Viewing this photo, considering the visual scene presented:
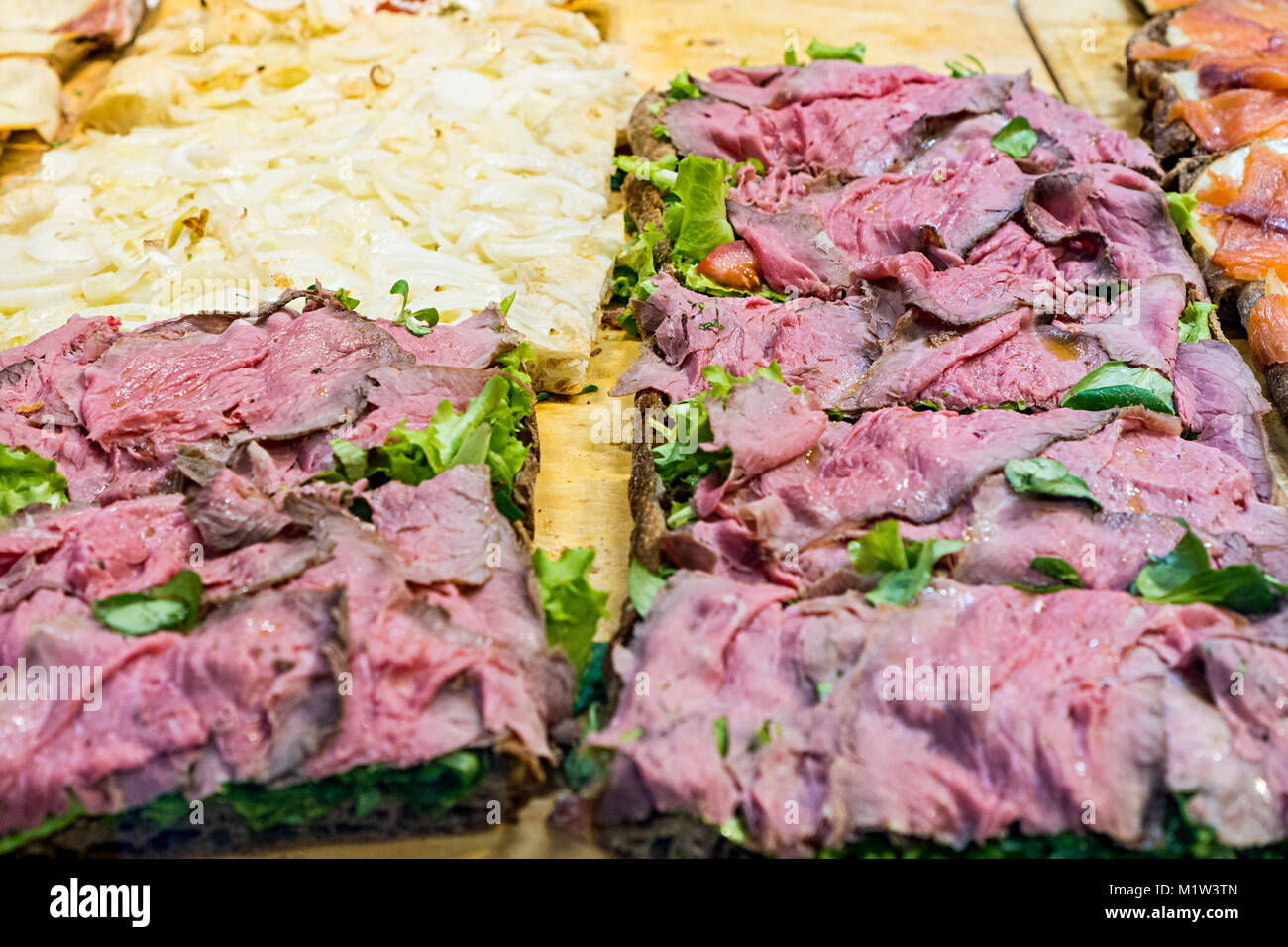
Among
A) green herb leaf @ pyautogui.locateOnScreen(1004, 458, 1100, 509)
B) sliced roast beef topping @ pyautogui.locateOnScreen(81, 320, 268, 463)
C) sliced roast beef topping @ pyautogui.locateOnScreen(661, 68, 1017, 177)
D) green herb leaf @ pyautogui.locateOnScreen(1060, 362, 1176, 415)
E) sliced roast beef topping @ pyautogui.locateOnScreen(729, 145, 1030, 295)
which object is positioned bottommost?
sliced roast beef topping @ pyautogui.locateOnScreen(81, 320, 268, 463)

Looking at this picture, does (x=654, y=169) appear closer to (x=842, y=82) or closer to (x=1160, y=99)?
(x=842, y=82)

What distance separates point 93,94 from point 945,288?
5.27m

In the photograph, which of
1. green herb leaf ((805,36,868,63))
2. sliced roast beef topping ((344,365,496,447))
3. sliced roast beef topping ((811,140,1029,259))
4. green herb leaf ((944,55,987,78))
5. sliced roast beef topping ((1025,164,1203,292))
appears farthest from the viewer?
green herb leaf ((805,36,868,63))

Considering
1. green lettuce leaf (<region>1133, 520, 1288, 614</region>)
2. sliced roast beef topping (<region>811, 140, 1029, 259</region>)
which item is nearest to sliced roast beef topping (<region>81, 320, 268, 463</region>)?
sliced roast beef topping (<region>811, 140, 1029, 259</region>)

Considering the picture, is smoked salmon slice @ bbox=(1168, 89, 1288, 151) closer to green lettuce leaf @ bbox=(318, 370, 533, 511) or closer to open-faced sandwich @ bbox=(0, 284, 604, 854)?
open-faced sandwich @ bbox=(0, 284, 604, 854)

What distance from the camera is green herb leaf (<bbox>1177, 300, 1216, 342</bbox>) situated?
4.13m

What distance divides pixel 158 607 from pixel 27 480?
0.96m

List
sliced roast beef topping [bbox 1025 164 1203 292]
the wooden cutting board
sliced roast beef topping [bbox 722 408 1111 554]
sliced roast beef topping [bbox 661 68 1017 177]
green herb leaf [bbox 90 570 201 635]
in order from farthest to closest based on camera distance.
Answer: sliced roast beef topping [bbox 661 68 1017 177], the wooden cutting board, sliced roast beef topping [bbox 1025 164 1203 292], sliced roast beef topping [bbox 722 408 1111 554], green herb leaf [bbox 90 570 201 635]

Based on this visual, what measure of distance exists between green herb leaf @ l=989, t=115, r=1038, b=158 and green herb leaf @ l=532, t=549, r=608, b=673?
310 centimetres

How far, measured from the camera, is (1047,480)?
3148mm

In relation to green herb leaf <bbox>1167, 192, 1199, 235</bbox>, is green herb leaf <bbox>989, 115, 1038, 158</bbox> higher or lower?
higher

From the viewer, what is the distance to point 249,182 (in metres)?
5.12

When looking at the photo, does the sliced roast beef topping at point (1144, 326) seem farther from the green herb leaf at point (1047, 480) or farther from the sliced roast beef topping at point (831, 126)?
the sliced roast beef topping at point (831, 126)

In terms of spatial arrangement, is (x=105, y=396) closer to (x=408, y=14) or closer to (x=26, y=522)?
(x=26, y=522)
